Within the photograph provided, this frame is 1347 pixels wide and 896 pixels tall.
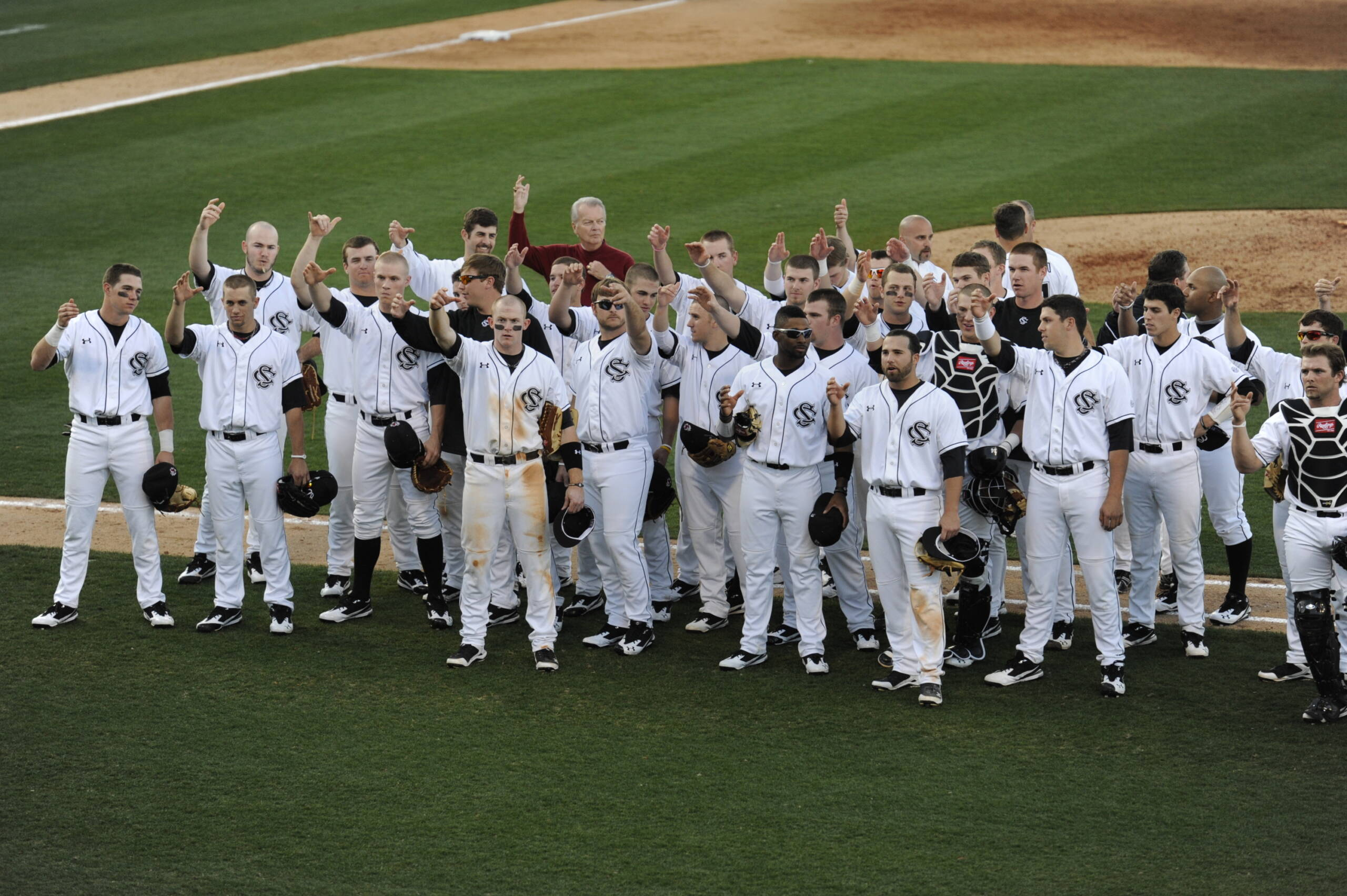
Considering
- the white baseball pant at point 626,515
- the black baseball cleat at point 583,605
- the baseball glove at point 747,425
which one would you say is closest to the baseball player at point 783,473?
the baseball glove at point 747,425

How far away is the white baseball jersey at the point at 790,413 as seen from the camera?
7.16m

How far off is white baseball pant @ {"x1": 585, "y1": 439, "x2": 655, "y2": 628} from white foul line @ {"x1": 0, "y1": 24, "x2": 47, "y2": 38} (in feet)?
73.6

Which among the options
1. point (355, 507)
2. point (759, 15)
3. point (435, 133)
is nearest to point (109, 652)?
point (355, 507)

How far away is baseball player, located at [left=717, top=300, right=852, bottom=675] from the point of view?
7164 millimetres

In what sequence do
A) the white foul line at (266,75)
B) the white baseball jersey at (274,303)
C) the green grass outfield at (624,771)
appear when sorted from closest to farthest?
the green grass outfield at (624,771) → the white baseball jersey at (274,303) → the white foul line at (266,75)

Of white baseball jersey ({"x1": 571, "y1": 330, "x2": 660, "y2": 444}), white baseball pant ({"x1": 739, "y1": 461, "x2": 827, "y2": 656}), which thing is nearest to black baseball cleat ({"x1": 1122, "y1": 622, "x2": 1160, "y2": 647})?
white baseball pant ({"x1": 739, "y1": 461, "x2": 827, "y2": 656})

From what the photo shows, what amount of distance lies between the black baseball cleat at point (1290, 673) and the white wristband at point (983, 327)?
2.07 metres

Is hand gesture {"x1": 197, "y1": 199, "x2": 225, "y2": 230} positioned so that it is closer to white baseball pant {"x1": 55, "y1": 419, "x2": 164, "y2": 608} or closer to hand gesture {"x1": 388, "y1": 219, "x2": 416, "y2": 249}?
hand gesture {"x1": 388, "y1": 219, "x2": 416, "y2": 249}

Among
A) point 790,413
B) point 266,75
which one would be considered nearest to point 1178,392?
point 790,413

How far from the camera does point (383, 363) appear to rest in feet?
25.6

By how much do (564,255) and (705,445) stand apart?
2145mm

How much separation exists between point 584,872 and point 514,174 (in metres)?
13.4

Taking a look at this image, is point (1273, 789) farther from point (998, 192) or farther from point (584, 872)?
point (998, 192)

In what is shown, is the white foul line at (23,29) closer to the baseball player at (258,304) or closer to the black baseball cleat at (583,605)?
the baseball player at (258,304)
